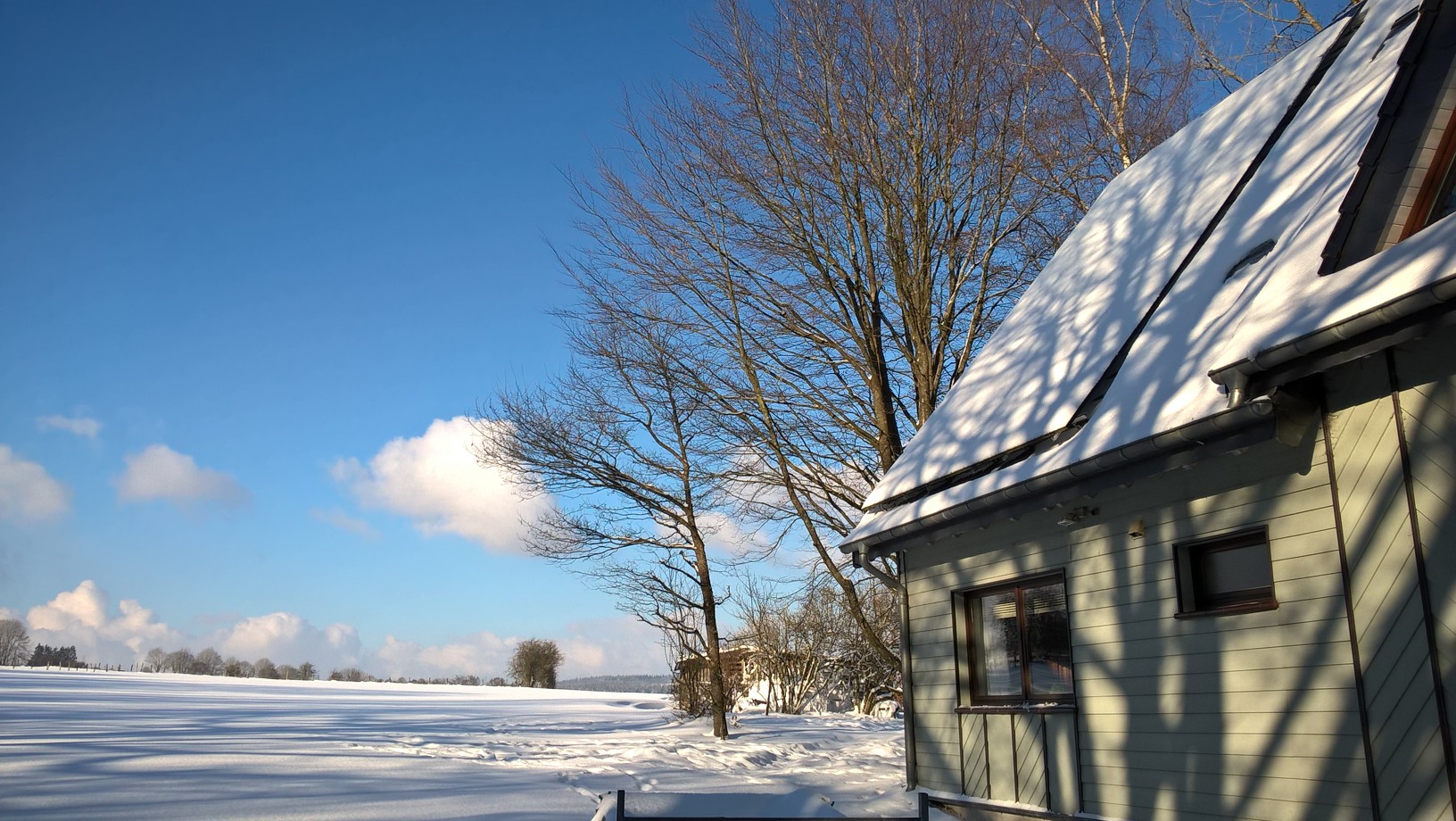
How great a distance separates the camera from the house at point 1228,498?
4.59 metres

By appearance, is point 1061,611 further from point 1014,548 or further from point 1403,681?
point 1403,681

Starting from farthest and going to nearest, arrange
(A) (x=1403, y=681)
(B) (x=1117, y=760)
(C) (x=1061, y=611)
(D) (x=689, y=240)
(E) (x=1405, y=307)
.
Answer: (D) (x=689, y=240), (C) (x=1061, y=611), (B) (x=1117, y=760), (A) (x=1403, y=681), (E) (x=1405, y=307)

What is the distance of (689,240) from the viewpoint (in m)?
14.1

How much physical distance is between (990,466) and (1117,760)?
246 centimetres

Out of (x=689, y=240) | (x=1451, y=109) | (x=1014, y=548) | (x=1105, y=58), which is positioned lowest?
(x=1014, y=548)

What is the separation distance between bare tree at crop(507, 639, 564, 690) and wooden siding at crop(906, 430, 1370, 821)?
30525 millimetres

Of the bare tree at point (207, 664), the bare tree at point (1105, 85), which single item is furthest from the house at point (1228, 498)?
the bare tree at point (207, 664)

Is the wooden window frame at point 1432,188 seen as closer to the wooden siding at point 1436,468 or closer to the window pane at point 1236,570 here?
the wooden siding at point 1436,468

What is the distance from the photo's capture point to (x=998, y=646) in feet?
26.3

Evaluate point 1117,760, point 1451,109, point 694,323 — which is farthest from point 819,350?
point 1451,109

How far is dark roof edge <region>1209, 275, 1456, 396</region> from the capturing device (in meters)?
4.08

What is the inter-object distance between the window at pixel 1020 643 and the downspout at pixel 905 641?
0.85 meters

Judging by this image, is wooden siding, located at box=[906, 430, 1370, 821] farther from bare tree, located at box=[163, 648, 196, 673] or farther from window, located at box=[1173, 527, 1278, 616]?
bare tree, located at box=[163, 648, 196, 673]

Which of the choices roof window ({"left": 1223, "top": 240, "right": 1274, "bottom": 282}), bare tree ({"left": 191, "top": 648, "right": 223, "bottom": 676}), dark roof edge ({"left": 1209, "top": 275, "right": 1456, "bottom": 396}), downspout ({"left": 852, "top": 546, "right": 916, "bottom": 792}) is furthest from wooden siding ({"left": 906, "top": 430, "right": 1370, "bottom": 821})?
bare tree ({"left": 191, "top": 648, "right": 223, "bottom": 676})
